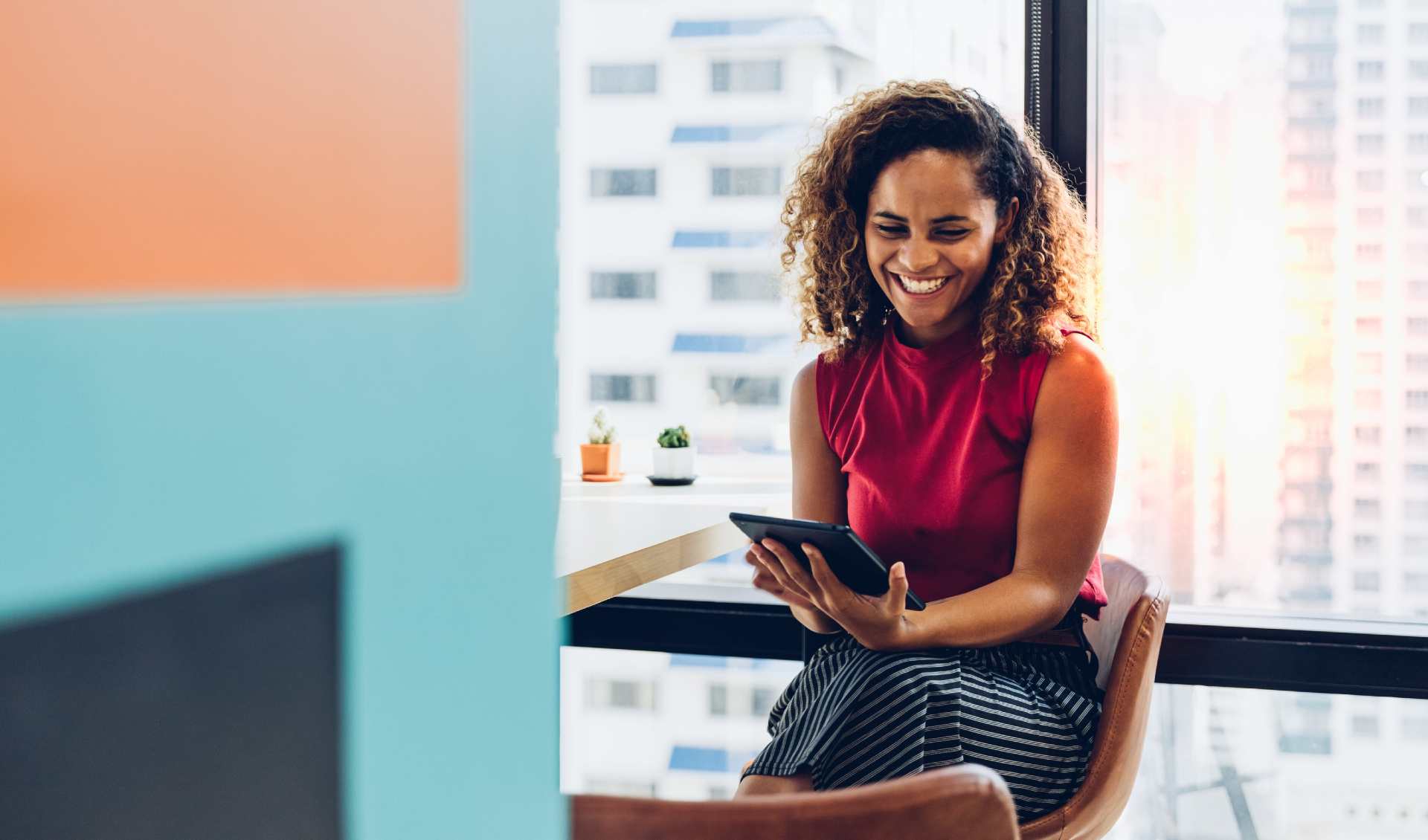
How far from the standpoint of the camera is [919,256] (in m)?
1.61

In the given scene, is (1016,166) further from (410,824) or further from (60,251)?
(60,251)

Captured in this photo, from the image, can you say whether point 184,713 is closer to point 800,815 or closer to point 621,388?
point 800,815

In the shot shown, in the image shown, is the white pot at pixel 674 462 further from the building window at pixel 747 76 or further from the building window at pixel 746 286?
the building window at pixel 747 76

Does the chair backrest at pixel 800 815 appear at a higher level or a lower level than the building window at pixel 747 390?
lower

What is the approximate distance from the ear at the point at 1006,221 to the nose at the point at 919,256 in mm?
114

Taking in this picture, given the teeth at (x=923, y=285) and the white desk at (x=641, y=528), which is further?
the teeth at (x=923, y=285)

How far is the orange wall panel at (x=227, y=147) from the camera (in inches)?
Answer: 15.1

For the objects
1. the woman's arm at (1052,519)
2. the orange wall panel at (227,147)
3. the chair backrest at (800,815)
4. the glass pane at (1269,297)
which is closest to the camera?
the orange wall panel at (227,147)

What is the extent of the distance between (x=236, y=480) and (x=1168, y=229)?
6.98 feet

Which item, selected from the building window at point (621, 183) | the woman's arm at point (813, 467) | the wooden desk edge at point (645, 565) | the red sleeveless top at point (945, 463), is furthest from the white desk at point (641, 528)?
the building window at point (621, 183)

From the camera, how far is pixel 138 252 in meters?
0.42

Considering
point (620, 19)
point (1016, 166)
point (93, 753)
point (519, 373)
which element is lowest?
point (93, 753)

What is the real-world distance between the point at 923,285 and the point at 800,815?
1048 mm

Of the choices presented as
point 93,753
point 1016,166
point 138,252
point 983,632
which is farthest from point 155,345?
point 1016,166
